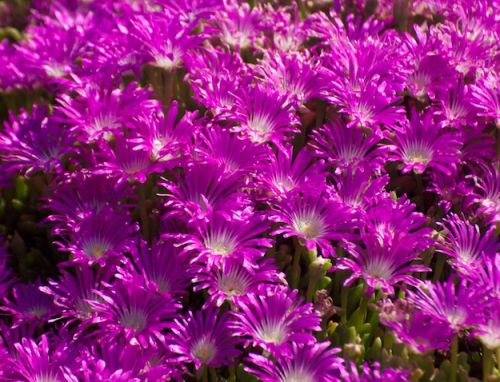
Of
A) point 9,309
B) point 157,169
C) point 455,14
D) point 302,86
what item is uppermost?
point 455,14

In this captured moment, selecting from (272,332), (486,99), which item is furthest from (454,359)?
(486,99)

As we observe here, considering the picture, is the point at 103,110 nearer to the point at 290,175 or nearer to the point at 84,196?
the point at 84,196

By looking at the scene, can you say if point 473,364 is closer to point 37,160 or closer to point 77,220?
point 77,220

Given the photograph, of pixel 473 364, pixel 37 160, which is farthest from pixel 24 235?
pixel 473 364

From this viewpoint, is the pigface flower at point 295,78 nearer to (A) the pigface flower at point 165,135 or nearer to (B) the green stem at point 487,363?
(A) the pigface flower at point 165,135

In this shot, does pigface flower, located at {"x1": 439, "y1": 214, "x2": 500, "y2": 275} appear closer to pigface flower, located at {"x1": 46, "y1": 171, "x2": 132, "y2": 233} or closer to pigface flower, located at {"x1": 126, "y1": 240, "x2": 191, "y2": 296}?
pigface flower, located at {"x1": 126, "y1": 240, "x2": 191, "y2": 296}

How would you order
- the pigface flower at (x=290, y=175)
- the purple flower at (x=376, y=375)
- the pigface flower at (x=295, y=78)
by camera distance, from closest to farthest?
the purple flower at (x=376, y=375)
the pigface flower at (x=290, y=175)
the pigface flower at (x=295, y=78)

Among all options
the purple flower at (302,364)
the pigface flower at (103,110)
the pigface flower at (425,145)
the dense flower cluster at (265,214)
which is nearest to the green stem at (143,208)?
the dense flower cluster at (265,214)
